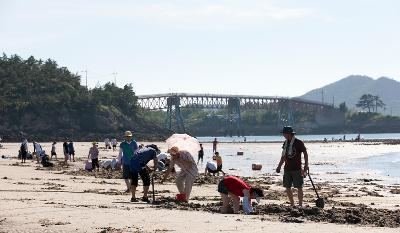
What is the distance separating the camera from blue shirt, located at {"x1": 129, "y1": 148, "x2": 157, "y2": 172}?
55.3 ft

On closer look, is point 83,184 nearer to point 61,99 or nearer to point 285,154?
point 285,154

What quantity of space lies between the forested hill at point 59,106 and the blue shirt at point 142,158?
305 feet

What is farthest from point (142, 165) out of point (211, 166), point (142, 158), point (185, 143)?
point (211, 166)

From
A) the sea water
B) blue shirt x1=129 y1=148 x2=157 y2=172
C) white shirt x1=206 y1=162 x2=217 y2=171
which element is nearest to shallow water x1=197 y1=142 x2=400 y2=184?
the sea water

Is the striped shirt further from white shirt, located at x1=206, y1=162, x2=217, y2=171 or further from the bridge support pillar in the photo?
the bridge support pillar

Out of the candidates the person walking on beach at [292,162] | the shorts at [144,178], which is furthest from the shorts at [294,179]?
the shorts at [144,178]

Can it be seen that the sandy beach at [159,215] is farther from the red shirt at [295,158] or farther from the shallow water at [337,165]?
the shallow water at [337,165]

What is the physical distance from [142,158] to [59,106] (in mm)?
111456

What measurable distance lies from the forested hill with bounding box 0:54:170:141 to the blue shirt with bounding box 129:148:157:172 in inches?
3664

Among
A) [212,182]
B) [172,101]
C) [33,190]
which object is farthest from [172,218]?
[172,101]

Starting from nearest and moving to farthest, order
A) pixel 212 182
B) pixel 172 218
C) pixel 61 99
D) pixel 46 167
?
pixel 172 218, pixel 212 182, pixel 46 167, pixel 61 99

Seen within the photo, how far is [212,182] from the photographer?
25500mm

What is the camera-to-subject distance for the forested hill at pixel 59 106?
393 feet

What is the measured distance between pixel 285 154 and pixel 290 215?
2322 mm
